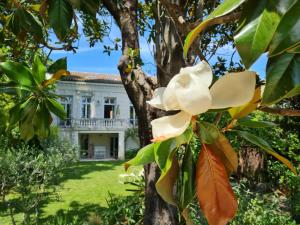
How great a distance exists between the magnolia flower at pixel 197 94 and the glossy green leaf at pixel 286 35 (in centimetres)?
7

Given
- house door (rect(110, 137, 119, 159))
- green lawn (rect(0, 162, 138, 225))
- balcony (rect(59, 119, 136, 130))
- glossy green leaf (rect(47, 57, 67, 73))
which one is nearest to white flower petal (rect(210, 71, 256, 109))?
glossy green leaf (rect(47, 57, 67, 73))

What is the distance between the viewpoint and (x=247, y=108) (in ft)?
1.84

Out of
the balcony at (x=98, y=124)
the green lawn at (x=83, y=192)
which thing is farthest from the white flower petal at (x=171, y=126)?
the balcony at (x=98, y=124)

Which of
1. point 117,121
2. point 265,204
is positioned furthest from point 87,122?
point 265,204

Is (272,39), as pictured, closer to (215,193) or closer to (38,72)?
(215,193)

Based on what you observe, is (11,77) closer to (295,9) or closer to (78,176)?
(295,9)

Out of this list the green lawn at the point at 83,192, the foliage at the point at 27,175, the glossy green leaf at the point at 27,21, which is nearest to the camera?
the glossy green leaf at the point at 27,21

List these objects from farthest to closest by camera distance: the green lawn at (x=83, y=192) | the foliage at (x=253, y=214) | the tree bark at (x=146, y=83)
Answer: the green lawn at (x=83, y=192)
the foliage at (x=253, y=214)
the tree bark at (x=146, y=83)

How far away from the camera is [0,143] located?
8328 mm

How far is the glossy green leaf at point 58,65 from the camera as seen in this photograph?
4.35ft

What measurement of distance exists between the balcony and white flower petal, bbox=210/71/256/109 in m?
23.3

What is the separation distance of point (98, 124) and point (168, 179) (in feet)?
80.2

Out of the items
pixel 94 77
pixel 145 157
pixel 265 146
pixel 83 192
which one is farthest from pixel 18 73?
pixel 94 77

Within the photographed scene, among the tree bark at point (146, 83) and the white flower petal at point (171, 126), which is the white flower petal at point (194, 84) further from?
the tree bark at point (146, 83)
